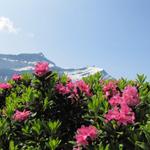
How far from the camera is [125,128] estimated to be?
5793mm

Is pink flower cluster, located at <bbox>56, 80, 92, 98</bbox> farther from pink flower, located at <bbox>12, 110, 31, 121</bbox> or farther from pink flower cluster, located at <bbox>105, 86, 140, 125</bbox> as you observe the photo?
pink flower cluster, located at <bbox>105, 86, 140, 125</bbox>

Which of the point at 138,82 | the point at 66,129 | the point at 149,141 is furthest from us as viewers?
the point at 138,82

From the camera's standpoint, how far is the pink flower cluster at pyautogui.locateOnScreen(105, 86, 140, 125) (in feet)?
19.0

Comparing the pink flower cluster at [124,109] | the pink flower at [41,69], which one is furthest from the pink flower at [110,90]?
the pink flower at [41,69]

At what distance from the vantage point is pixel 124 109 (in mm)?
5965

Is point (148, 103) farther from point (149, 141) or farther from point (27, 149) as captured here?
point (27, 149)

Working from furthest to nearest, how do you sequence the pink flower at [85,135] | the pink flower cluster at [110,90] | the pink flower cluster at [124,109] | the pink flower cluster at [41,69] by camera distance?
the pink flower cluster at [41,69], the pink flower cluster at [110,90], the pink flower cluster at [124,109], the pink flower at [85,135]

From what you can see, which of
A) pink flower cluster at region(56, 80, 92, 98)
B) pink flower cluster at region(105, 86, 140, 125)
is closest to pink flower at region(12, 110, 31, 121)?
pink flower cluster at region(56, 80, 92, 98)

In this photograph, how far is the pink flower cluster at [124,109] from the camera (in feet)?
19.0

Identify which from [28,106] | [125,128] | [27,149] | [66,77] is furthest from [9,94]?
[125,128]

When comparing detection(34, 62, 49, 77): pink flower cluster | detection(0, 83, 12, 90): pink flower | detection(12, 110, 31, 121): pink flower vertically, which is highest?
detection(34, 62, 49, 77): pink flower cluster

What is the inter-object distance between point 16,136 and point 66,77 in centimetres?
293

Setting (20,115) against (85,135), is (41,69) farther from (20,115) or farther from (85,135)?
(85,135)

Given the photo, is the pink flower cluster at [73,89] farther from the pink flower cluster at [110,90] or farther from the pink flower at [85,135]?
the pink flower at [85,135]
